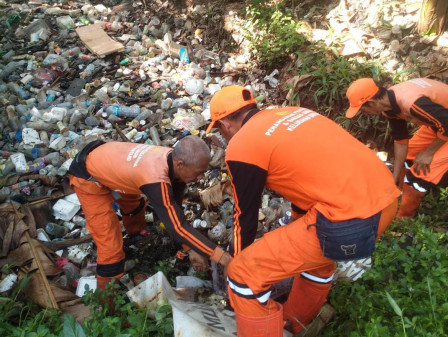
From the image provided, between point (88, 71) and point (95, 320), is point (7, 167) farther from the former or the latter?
point (95, 320)

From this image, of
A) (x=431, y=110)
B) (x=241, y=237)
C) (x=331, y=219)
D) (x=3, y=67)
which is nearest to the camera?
(x=331, y=219)

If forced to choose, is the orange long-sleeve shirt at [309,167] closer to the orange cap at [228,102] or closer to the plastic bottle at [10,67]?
the orange cap at [228,102]

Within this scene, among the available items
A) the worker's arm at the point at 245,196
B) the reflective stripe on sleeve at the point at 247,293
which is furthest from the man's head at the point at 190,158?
the reflective stripe on sleeve at the point at 247,293

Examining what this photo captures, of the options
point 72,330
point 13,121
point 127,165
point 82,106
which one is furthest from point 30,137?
point 72,330

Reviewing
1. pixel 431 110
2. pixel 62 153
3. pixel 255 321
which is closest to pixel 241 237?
pixel 255 321

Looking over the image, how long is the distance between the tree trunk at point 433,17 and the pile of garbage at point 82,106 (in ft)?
6.35

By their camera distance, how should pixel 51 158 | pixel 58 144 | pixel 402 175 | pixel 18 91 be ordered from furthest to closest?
pixel 18 91, pixel 58 144, pixel 51 158, pixel 402 175

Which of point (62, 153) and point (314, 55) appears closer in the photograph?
point (62, 153)

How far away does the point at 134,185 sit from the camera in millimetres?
2859

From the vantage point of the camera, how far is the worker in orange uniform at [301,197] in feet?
6.72

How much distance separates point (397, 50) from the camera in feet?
15.7

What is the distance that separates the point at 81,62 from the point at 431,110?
18.3 feet

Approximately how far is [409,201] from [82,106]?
175 inches

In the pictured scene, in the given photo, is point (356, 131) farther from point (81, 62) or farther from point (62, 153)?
point (81, 62)
